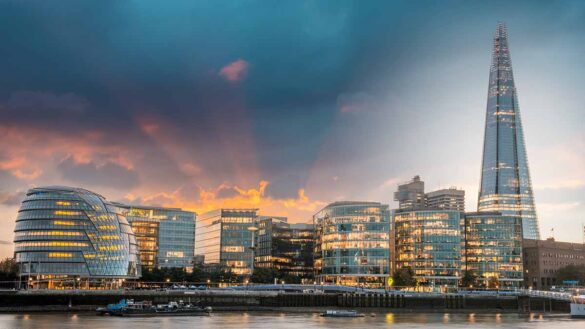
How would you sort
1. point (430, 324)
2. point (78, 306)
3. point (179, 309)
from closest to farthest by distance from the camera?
1. point (430, 324)
2. point (179, 309)
3. point (78, 306)

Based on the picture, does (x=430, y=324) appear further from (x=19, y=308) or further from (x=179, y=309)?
(x=19, y=308)

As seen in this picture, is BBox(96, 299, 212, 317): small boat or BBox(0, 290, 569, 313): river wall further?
BBox(0, 290, 569, 313): river wall

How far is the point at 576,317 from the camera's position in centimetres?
14638

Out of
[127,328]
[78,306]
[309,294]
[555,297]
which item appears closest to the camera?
[127,328]

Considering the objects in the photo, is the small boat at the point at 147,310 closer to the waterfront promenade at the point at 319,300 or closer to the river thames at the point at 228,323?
the river thames at the point at 228,323

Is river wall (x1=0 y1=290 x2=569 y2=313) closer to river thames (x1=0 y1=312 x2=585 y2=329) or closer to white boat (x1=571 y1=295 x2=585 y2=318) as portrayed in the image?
white boat (x1=571 y1=295 x2=585 y2=318)

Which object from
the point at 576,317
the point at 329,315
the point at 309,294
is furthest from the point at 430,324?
the point at 309,294

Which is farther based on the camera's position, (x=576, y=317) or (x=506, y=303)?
(x=506, y=303)

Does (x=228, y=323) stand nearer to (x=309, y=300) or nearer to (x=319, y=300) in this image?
(x=309, y=300)

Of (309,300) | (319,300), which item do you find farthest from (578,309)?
(309,300)

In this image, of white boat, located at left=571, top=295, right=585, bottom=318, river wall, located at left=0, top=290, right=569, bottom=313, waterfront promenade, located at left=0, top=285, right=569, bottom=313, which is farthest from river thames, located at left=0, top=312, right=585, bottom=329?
waterfront promenade, located at left=0, top=285, right=569, bottom=313

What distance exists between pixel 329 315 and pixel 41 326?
200ft

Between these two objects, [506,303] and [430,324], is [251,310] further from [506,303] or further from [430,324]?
[506,303]

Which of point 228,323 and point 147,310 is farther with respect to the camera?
point 147,310
